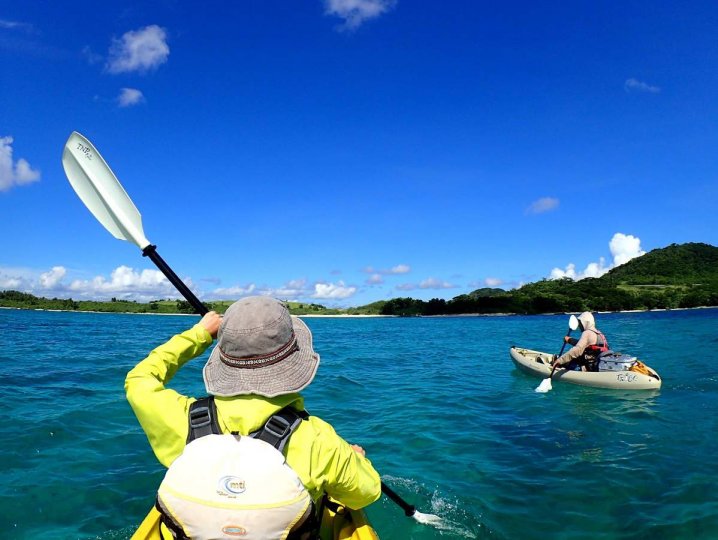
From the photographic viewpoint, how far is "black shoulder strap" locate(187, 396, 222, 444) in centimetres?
242

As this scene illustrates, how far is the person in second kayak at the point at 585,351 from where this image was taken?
636 inches

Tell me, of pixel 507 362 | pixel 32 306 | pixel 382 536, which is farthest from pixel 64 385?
pixel 32 306

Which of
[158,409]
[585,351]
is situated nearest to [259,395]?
[158,409]

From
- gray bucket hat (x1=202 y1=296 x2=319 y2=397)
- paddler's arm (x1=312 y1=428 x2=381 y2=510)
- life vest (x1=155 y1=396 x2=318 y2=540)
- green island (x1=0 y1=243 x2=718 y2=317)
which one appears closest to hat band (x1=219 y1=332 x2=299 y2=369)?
→ gray bucket hat (x1=202 y1=296 x2=319 y2=397)

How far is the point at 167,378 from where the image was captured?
10.1 ft

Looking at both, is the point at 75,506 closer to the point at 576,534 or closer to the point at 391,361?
the point at 576,534

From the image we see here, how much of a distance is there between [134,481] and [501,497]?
18.6ft

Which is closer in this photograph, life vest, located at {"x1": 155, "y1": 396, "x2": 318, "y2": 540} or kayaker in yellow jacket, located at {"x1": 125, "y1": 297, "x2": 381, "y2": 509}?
life vest, located at {"x1": 155, "y1": 396, "x2": 318, "y2": 540}

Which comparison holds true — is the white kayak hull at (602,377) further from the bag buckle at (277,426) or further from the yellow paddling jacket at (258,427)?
the bag buckle at (277,426)

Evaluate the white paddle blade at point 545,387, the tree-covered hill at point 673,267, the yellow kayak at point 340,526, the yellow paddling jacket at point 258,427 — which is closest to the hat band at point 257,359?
the yellow paddling jacket at point 258,427

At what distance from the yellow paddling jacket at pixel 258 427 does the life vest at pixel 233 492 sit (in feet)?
0.42

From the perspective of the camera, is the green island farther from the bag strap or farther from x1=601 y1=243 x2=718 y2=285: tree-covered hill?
the bag strap

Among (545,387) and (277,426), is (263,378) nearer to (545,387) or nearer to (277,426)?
(277,426)

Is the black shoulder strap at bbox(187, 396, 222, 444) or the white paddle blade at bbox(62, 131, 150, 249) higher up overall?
the white paddle blade at bbox(62, 131, 150, 249)
